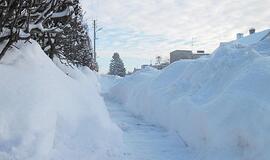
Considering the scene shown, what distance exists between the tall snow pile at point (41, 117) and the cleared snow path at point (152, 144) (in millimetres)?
556

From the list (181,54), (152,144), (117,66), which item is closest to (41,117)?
(152,144)

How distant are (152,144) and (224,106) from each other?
203cm

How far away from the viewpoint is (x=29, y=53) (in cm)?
684

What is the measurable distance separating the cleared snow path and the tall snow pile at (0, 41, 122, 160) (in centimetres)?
56

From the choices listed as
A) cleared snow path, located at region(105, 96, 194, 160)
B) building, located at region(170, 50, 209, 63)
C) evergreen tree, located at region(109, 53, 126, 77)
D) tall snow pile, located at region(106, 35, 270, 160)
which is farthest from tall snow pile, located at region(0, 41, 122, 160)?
evergreen tree, located at region(109, 53, 126, 77)

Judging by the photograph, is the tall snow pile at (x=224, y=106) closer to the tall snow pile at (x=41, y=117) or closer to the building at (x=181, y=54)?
the tall snow pile at (x=41, y=117)

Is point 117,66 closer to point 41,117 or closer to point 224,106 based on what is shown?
point 224,106

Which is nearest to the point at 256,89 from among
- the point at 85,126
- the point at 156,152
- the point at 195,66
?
the point at 156,152

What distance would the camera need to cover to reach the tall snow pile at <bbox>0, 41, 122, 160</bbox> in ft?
16.8

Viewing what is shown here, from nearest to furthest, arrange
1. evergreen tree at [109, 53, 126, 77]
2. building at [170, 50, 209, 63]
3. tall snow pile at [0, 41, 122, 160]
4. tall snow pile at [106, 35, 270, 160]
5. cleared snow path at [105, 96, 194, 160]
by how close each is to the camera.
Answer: tall snow pile at [0, 41, 122, 160], tall snow pile at [106, 35, 270, 160], cleared snow path at [105, 96, 194, 160], building at [170, 50, 209, 63], evergreen tree at [109, 53, 126, 77]

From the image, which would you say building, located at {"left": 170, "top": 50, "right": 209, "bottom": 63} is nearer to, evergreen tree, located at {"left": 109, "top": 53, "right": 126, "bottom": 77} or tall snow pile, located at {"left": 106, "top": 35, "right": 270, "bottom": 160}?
evergreen tree, located at {"left": 109, "top": 53, "right": 126, "bottom": 77}

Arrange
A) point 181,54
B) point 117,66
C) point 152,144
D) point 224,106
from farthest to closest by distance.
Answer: point 117,66 → point 181,54 → point 152,144 → point 224,106

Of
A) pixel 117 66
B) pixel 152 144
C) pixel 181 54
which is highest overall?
pixel 181 54

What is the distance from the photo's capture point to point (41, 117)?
5496 millimetres
